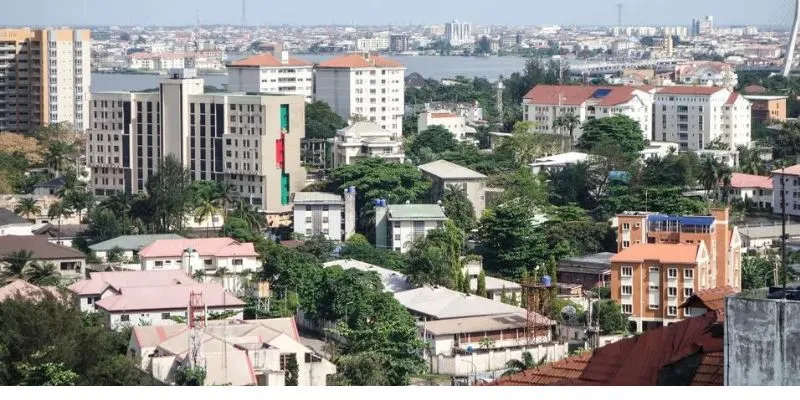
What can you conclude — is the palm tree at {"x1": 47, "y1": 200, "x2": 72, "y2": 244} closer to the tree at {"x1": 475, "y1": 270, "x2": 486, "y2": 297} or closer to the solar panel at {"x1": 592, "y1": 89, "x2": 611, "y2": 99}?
the tree at {"x1": 475, "y1": 270, "x2": 486, "y2": 297}

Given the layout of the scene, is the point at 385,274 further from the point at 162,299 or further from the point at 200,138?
the point at 200,138

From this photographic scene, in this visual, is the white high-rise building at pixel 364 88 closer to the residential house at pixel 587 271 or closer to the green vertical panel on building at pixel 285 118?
the green vertical panel on building at pixel 285 118

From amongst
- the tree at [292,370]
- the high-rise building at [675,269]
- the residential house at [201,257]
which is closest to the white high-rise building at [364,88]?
the residential house at [201,257]

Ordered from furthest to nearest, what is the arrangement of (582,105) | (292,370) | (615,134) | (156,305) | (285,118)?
(582,105) < (615,134) < (285,118) < (156,305) < (292,370)

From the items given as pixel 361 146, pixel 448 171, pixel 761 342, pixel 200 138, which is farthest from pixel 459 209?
pixel 761 342

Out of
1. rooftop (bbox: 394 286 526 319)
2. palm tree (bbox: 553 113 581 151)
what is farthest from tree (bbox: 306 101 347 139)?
rooftop (bbox: 394 286 526 319)

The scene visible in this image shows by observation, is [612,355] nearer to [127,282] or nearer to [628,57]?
[127,282]
